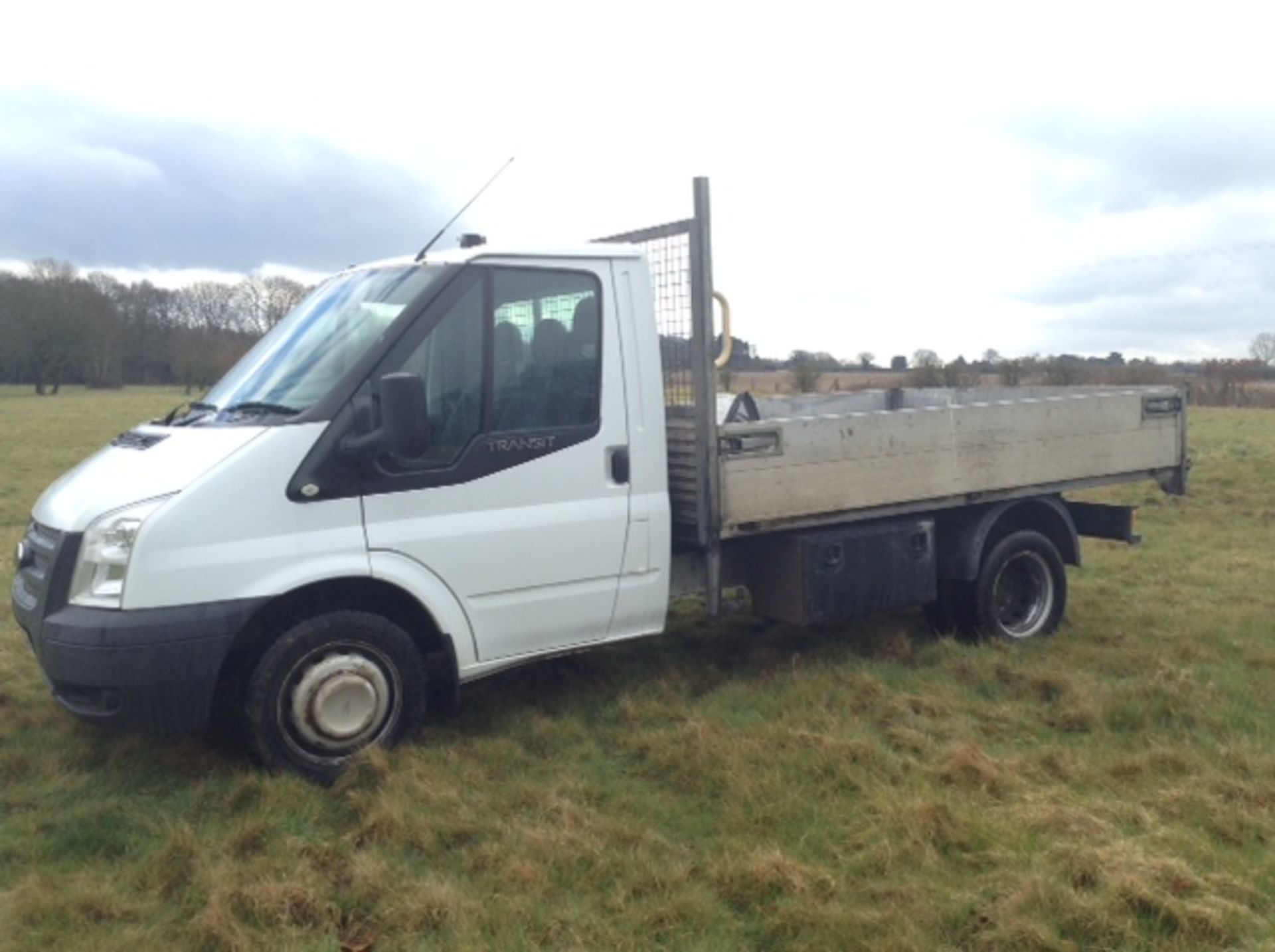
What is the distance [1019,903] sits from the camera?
3.77 m

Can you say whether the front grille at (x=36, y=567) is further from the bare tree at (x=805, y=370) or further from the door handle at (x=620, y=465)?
the bare tree at (x=805, y=370)

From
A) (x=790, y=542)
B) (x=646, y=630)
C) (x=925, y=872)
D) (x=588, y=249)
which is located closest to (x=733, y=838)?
(x=925, y=872)

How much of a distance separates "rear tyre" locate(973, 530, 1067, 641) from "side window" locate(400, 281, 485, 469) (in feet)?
12.1

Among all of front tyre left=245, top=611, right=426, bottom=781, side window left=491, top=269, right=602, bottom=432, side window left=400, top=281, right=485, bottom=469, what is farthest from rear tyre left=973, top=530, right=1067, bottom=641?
front tyre left=245, top=611, right=426, bottom=781

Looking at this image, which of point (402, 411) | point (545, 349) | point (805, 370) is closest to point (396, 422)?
point (402, 411)

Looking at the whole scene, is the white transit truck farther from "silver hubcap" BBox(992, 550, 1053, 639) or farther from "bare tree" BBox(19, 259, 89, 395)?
"bare tree" BBox(19, 259, 89, 395)

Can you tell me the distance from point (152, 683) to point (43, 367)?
59983mm

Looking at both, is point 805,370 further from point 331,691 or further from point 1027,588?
point 331,691

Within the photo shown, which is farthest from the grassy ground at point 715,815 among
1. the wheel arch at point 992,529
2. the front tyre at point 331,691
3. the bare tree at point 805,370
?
the bare tree at point 805,370

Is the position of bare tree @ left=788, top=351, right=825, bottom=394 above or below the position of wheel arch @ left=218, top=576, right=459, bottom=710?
above

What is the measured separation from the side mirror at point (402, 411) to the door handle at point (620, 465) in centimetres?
108

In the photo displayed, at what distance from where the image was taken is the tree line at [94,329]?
55406 mm

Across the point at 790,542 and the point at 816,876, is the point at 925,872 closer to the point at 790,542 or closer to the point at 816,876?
the point at 816,876

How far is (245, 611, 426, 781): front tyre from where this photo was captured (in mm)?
4840
